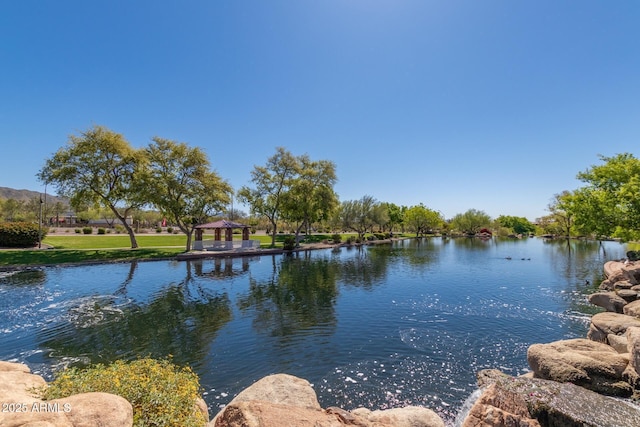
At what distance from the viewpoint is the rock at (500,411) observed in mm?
5691

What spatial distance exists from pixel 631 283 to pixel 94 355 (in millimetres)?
24412

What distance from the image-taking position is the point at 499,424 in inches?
223

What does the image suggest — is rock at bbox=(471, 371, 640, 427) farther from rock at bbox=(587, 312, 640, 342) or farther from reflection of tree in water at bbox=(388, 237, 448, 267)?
reflection of tree in water at bbox=(388, 237, 448, 267)

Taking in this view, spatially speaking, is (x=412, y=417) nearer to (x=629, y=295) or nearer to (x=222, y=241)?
(x=629, y=295)

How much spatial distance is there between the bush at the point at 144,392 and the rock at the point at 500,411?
196 inches

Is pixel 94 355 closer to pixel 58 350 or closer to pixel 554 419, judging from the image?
pixel 58 350

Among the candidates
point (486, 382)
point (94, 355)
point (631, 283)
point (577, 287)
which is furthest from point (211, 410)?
point (577, 287)

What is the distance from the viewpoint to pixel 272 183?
4566cm

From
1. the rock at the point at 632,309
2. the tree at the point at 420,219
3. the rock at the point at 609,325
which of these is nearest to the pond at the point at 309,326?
the rock at the point at 609,325

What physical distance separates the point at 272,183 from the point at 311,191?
589 cm

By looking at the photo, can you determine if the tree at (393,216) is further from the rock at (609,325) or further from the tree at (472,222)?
the rock at (609,325)

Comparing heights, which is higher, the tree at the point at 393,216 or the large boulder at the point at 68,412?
the tree at the point at 393,216

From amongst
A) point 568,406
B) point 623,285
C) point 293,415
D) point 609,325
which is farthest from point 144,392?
point 623,285

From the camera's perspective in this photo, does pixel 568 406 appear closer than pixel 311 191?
Yes
